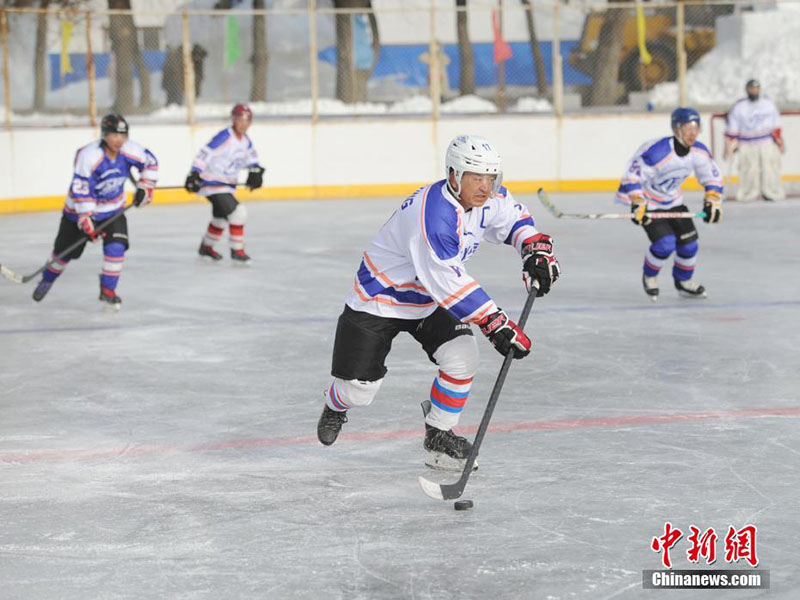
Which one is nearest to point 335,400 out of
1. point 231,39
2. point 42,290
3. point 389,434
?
point 389,434

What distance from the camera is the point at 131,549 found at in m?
3.60

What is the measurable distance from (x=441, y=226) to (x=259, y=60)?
1426cm

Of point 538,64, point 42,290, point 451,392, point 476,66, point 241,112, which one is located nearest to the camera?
point 451,392

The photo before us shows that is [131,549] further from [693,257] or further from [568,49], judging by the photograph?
[568,49]

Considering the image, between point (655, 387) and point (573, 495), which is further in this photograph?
point (655, 387)

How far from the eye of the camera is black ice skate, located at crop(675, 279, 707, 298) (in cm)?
802

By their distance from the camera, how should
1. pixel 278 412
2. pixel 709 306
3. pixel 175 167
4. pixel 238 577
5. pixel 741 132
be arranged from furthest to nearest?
1. pixel 175 167
2. pixel 741 132
3. pixel 709 306
4. pixel 278 412
5. pixel 238 577

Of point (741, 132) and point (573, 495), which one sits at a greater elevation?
point (741, 132)

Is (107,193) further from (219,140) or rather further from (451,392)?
Answer: (451,392)

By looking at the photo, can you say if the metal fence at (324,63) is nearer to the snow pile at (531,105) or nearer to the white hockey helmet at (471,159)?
the snow pile at (531,105)

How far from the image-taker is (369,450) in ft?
15.2

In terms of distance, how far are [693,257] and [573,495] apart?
4186 mm

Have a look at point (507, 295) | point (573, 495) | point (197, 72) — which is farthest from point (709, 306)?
point (197, 72)

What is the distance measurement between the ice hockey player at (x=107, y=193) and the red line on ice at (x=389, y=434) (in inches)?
130
